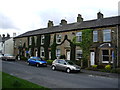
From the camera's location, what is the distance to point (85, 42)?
24094 millimetres

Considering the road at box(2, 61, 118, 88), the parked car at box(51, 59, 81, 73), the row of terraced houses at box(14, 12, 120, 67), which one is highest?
the row of terraced houses at box(14, 12, 120, 67)

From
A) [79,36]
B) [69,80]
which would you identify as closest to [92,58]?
[79,36]

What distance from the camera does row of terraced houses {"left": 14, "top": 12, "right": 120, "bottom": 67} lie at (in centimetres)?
2256

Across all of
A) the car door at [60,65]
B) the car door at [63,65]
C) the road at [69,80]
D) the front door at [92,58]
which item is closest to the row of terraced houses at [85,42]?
the front door at [92,58]

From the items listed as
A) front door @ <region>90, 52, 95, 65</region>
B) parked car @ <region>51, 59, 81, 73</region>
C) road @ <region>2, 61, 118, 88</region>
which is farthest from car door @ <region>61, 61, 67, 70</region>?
front door @ <region>90, 52, 95, 65</region>

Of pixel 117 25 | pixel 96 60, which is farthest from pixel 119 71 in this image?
pixel 117 25

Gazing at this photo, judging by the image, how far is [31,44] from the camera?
120 feet

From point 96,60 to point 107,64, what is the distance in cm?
193

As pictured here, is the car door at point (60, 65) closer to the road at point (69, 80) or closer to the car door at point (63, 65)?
the car door at point (63, 65)

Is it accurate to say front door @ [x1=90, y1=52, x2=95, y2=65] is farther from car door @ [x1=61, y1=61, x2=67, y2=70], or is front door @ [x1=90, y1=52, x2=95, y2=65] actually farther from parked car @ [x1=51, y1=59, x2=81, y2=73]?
car door @ [x1=61, y1=61, x2=67, y2=70]

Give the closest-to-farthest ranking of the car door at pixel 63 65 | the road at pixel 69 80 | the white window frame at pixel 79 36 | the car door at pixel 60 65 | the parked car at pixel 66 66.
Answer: the road at pixel 69 80
the parked car at pixel 66 66
the car door at pixel 63 65
the car door at pixel 60 65
the white window frame at pixel 79 36

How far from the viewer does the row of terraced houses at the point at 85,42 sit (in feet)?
74.0

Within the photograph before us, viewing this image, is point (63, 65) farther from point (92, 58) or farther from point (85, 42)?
point (92, 58)

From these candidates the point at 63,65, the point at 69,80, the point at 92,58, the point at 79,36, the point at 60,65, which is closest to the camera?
the point at 69,80
